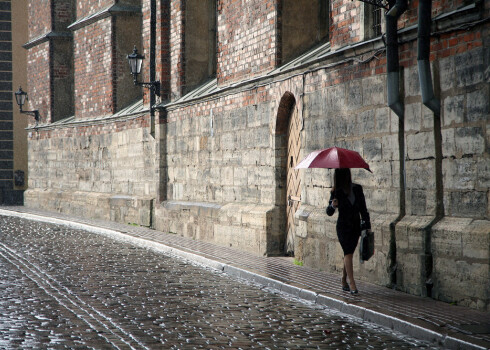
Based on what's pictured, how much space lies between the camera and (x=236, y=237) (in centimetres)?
1396

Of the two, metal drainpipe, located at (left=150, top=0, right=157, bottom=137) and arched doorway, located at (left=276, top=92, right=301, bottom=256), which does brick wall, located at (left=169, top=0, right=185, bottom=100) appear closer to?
metal drainpipe, located at (left=150, top=0, right=157, bottom=137)

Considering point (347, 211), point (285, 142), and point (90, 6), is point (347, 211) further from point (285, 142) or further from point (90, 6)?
point (90, 6)

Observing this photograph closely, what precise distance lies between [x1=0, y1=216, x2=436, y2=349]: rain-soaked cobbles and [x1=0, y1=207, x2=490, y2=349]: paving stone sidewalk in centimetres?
15

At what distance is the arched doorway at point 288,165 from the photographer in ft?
40.8

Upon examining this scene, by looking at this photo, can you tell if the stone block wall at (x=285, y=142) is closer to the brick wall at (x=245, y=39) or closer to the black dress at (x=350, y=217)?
the brick wall at (x=245, y=39)

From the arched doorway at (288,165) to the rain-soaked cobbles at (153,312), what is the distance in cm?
178

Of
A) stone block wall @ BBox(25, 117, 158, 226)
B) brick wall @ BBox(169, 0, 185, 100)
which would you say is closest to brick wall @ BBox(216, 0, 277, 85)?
brick wall @ BBox(169, 0, 185, 100)

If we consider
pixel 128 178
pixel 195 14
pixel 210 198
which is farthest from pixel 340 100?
pixel 128 178

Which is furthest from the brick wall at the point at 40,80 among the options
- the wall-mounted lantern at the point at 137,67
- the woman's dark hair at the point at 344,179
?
the woman's dark hair at the point at 344,179

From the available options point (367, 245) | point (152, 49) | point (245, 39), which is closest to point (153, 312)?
point (367, 245)

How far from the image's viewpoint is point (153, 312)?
25.7 ft

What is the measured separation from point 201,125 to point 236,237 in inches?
118

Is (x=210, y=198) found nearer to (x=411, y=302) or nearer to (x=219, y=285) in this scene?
(x=219, y=285)

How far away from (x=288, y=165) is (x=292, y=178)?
0.29 m
